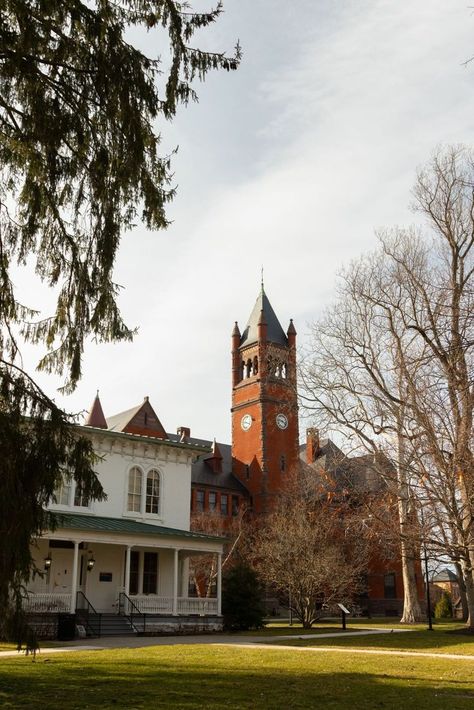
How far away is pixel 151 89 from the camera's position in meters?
9.84

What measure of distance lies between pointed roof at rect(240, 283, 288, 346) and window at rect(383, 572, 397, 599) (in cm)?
2022

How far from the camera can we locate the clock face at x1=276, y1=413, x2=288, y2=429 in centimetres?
5662

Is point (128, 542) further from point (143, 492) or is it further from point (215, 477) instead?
point (215, 477)

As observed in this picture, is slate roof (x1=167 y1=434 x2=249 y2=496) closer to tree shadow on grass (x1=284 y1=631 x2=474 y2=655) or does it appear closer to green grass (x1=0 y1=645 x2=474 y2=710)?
tree shadow on grass (x1=284 y1=631 x2=474 y2=655)

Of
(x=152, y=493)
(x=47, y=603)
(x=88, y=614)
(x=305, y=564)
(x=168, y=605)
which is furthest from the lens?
(x=152, y=493)

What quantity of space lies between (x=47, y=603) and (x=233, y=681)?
13624mm

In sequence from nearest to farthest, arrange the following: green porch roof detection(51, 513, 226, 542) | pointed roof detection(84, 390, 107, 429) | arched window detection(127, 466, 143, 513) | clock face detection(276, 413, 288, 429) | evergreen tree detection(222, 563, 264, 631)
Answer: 1. green porch roof detection(51, 513, 226, 542)
2. evergreen tree detection(222, 563, 264, 631)
3. arched window detection(127, 466, 143, 513)
4. pointed roof detection(84, 390, 107, 429)
5. clock face detection(276, 413, 288, 429)

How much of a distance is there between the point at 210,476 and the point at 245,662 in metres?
40.9

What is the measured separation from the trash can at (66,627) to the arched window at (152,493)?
317 inches

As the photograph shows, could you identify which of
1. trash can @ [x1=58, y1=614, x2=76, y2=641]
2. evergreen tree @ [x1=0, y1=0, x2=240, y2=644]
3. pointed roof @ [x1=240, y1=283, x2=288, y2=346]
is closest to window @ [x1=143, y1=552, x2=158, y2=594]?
trash can @ [x1=58, y1=614, x2=76, y2=641]

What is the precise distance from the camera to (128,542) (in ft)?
82.1

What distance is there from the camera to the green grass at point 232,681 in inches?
347

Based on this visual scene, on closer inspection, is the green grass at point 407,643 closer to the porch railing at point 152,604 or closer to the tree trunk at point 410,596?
the porch railing at point 152,604

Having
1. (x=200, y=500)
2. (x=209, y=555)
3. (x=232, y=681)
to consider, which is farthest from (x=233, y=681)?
(x=200, y=500)
